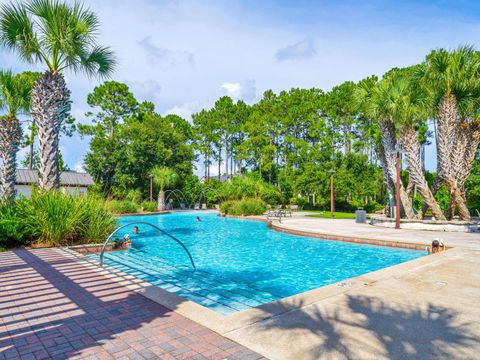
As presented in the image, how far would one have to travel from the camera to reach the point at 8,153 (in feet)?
38.7

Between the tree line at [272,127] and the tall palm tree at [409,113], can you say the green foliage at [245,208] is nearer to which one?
the tree line at [272,127]

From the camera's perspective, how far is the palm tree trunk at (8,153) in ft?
37.3

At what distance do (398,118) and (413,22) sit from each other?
Result: 12.9ft

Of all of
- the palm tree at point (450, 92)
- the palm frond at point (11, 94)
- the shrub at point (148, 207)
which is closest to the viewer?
the palm frond at point (11, 94)

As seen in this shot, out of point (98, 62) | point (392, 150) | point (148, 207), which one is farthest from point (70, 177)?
point (392, 150)

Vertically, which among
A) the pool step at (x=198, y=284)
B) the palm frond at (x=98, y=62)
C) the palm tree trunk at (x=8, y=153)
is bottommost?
the pool step at (x=198, y=284)

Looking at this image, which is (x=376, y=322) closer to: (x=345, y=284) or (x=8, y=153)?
(x=345, y=284)

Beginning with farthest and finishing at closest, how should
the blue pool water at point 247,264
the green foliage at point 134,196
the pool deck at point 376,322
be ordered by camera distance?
the green foliage at point 134,196
the blue pool water at point 247,264
the pool deck at point 376,322

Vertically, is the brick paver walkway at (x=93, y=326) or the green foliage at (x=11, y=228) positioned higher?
the green foliage at (x=11, y=228)

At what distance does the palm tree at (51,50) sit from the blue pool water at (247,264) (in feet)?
15.0

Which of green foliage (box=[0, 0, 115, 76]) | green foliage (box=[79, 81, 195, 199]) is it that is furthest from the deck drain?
green foliage (box=[79, 81, 195, 199])

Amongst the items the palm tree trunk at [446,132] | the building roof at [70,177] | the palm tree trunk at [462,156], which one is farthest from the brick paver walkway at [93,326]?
the building roof at [70,177]

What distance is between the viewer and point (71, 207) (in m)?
9.45

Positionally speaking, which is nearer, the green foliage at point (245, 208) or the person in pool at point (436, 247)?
the person in pool at point (436, 247)
